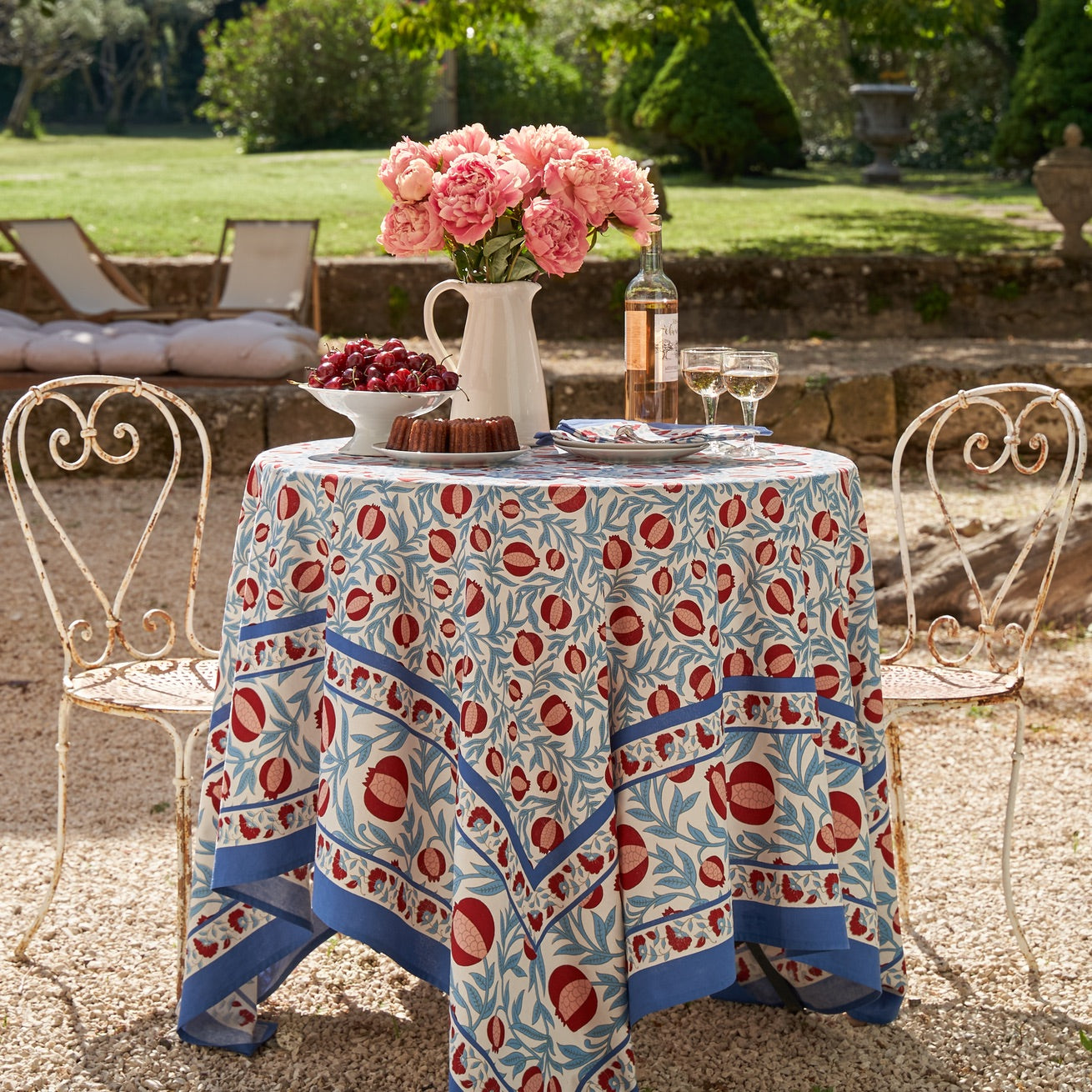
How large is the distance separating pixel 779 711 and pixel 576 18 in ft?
85.8

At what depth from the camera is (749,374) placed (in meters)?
2.30

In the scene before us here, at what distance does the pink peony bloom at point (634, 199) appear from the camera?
232 centimetres

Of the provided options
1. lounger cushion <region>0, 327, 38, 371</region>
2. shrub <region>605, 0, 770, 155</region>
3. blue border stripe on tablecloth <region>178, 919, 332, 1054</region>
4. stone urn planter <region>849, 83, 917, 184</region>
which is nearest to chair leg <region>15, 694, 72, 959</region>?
blue border stripe on tablecloth <region>178, 919, 332, 1054</region>

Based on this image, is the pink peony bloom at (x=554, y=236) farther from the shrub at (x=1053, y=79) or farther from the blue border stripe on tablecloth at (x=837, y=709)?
the shrub at (x=1053, y=79)

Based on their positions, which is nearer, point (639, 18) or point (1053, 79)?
point (639, 18)

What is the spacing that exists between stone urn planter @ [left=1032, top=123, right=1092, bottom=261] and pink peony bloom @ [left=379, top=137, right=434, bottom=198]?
7941mm

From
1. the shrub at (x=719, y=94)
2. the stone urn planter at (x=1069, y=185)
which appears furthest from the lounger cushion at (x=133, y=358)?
the shrub at (x=719, y=94)

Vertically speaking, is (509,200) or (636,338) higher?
(509,200)

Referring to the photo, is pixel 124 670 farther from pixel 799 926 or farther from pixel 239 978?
pixel 799 926

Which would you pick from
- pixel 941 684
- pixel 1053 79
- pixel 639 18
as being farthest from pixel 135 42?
pixel 941 684

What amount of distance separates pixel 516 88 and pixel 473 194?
62.6 ft

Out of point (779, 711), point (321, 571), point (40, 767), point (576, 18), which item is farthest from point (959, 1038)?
point (576, 18)

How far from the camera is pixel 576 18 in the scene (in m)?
26.2

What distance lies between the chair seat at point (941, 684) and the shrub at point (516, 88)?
58.4 feet
